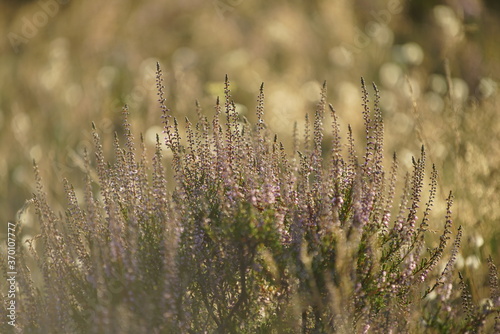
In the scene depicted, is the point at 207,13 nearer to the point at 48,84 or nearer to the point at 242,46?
the point at 242,46

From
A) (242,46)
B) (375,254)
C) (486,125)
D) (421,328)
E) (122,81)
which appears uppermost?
(242,46)

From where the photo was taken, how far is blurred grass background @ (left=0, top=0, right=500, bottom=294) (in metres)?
4.83

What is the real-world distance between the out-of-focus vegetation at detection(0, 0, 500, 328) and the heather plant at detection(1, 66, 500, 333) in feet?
3.54

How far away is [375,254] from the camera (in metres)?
2.35

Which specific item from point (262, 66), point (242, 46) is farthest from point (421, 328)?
point (242, 46)

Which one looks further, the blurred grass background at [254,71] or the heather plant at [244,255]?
the blurred grass background at [254,71]

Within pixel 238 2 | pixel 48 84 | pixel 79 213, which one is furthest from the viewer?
pixel 238 2

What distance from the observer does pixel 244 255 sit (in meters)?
2.29

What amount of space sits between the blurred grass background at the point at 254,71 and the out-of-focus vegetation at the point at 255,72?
2cm

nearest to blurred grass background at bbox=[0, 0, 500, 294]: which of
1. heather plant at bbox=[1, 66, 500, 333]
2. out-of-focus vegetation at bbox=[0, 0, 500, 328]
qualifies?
out-of-focus vegetation at bbox=[0, 0, 500, 328]

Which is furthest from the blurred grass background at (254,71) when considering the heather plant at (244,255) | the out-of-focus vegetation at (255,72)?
the heather plant at (244,255)

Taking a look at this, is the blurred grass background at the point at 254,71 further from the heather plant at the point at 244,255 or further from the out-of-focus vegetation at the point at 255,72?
the heather plant at the point at 244,255

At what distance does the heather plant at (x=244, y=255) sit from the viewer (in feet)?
7.31

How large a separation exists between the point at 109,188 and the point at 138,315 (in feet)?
1.63
